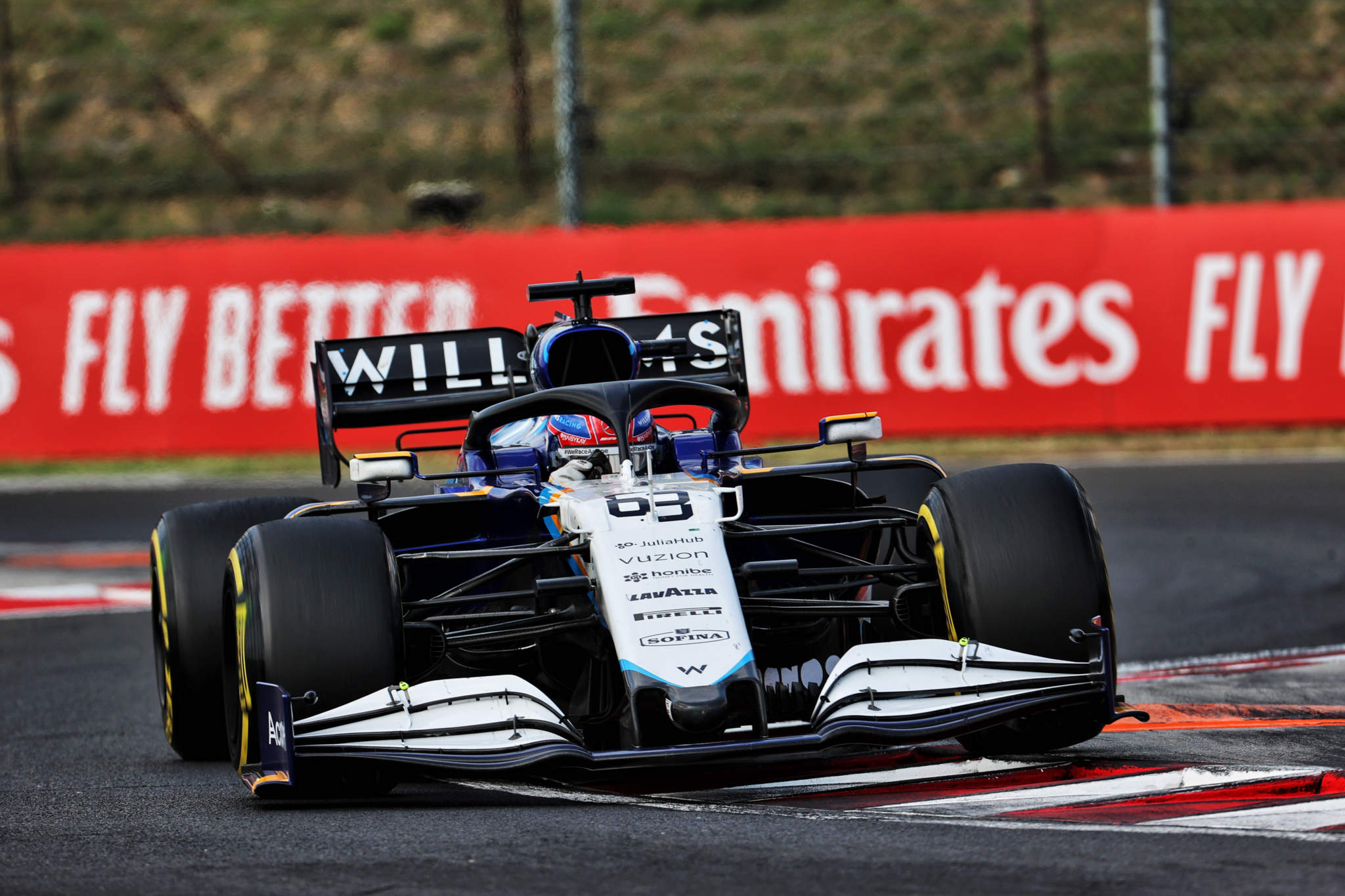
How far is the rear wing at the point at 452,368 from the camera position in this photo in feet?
23.1

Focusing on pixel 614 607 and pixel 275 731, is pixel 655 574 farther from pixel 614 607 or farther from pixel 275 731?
pixel 275 731

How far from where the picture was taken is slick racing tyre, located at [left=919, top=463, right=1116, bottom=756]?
5.14m

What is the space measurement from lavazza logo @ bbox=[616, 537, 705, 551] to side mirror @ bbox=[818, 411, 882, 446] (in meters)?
0.80

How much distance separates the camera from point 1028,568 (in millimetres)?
5188

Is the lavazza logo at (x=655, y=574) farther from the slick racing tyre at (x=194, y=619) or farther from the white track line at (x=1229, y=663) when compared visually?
the white track line at (x=1229, y=663)

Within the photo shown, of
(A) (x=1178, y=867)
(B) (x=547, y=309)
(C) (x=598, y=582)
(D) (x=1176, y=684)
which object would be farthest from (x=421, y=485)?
→ (A) (x=1178, y=867)

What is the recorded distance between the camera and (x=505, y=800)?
16.2 ft

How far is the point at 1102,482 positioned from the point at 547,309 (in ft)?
15.4

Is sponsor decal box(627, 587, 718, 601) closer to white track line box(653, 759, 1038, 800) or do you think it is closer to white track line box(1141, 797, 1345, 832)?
white track line box(653, 759, 1038, 800)

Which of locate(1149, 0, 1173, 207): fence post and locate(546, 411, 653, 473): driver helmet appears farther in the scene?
locate(1149, 0, 1173, 207): fence post

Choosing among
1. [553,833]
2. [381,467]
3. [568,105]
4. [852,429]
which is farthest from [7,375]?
[553,833]

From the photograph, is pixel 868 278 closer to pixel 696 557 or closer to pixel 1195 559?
pixel 1195 559

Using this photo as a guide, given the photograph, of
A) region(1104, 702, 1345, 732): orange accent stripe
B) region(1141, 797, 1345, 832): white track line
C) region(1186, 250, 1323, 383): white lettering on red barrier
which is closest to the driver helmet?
region(1104, 702, 1345, 732): orange accent stripe

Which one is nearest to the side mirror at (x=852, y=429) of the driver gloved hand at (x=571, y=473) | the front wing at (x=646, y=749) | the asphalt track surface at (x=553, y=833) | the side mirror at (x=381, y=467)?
the driver gloved hand at (x=571, y=473)
